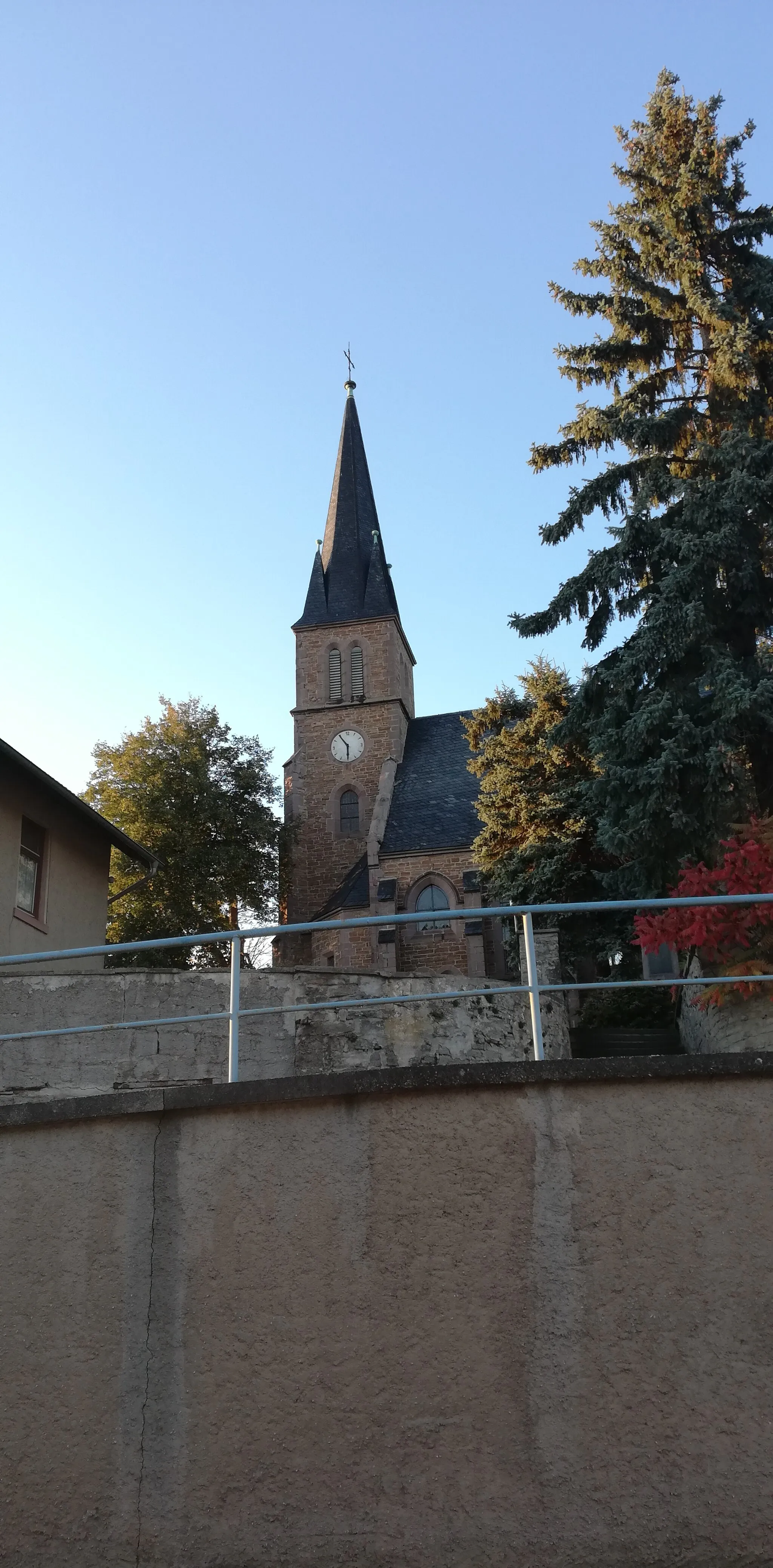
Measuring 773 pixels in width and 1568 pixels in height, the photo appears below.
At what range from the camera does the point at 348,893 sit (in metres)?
38.1

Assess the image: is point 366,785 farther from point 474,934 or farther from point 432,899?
point 474,934

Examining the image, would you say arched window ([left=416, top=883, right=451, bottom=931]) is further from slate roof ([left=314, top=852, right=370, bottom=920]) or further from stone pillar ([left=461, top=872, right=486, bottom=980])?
slate roof ([left=314, top=852, right=370, bottom=920])

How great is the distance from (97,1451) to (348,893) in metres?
32.6

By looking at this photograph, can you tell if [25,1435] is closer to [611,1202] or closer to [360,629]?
[611,1202]

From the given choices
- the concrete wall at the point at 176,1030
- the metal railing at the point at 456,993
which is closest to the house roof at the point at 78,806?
the concrete wall at the point at 176,1030

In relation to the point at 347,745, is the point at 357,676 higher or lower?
higher

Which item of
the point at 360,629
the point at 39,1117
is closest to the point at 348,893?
the point at 360,629

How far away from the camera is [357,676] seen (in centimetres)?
4459

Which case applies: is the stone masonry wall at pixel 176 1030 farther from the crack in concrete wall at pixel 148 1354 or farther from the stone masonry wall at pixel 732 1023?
the crack in concrete wall at pixel 148 1354

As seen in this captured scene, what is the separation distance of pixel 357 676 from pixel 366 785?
4.64 metres

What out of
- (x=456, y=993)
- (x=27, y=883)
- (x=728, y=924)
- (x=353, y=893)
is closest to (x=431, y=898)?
(x=353, y=893)

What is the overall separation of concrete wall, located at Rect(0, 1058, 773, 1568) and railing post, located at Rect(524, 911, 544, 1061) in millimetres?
260

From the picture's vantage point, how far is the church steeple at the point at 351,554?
4588 cm

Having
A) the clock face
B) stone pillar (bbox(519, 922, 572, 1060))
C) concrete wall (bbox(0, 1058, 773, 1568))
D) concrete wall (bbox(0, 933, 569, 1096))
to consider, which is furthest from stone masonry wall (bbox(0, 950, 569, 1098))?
the clock face
